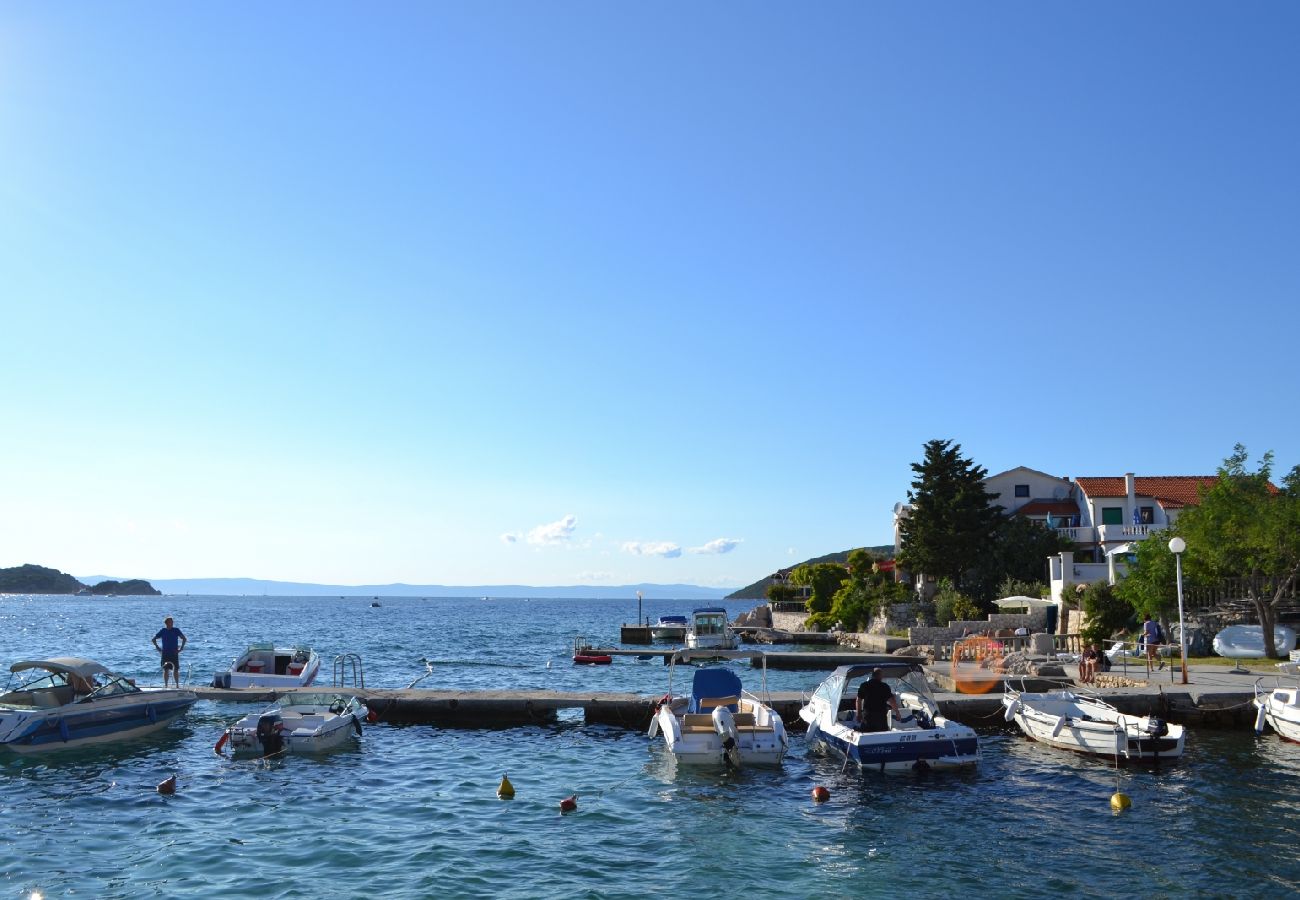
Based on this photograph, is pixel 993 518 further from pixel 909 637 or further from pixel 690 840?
pixel 690 840

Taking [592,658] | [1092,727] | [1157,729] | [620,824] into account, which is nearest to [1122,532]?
[592,658]

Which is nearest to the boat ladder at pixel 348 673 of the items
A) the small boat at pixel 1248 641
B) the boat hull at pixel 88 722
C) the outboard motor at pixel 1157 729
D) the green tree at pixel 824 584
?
the boat hull at pixel 88 722

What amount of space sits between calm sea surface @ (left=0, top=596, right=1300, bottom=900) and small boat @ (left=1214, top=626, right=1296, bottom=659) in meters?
13.3

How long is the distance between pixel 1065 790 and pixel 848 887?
8073mm

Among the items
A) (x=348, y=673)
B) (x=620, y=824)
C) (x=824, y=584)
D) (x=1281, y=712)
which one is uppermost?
(x=824, y=584)

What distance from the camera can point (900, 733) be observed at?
797 inches

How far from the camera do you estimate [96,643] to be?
78.2m

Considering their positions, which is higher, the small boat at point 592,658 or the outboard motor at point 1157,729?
the outboard motor at point 1157,729

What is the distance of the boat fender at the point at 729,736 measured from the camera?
68.1ft

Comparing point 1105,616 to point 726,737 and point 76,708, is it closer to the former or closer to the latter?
point 726,737

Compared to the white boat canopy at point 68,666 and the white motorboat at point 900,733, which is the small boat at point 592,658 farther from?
the white boat canopy at point 68,666

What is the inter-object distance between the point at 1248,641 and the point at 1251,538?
16.6 ft

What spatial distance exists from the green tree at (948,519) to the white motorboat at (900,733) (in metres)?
36.7

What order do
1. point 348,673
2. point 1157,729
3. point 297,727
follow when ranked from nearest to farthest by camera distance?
point 1157,729
point 297,727
point 348,673
